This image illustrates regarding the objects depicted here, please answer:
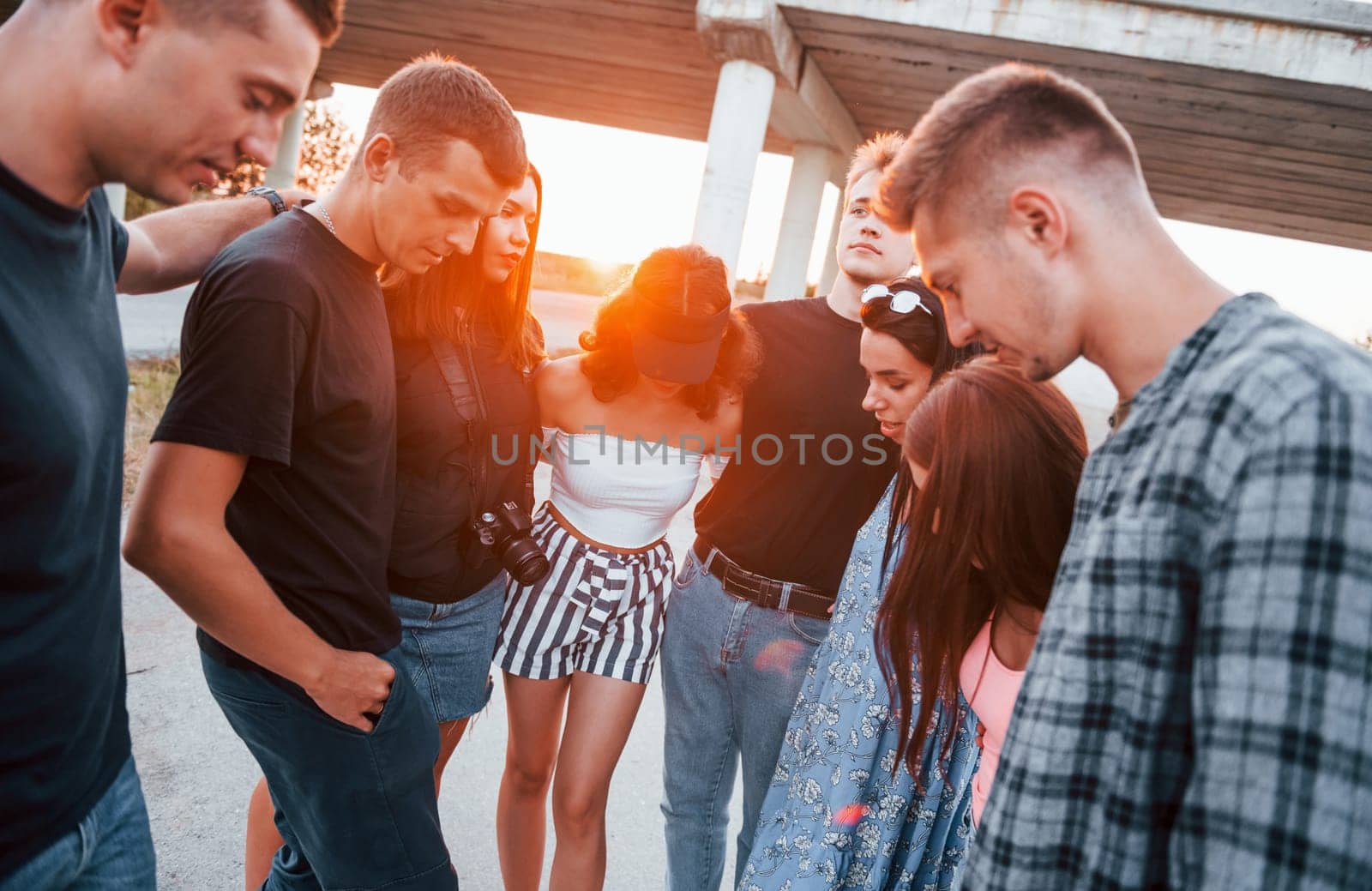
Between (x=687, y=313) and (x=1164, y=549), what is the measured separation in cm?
167

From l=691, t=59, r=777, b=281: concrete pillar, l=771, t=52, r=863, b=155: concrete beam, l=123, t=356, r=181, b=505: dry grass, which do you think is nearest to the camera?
l=123, t=356, r=181, b=505: dry grass

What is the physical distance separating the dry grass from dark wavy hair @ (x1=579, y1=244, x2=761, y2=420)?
3.83 metres

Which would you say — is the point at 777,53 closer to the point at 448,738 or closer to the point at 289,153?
the point at 448,738

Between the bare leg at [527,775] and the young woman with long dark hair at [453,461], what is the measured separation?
0.14 meters

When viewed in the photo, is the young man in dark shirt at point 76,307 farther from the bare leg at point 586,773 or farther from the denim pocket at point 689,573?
the denim pocket at point 689,573

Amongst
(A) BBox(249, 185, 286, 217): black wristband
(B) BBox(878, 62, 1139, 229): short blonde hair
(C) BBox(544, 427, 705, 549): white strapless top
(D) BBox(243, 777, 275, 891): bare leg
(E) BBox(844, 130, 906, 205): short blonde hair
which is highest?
(E) BBox(844, 130, 906, 205): short blonde hair

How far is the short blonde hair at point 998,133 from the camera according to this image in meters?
1.10

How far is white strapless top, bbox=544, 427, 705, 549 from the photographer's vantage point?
2453 millimetres

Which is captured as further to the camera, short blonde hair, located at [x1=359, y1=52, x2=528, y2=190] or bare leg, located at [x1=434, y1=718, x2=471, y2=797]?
bare leg, located at [x1=434, y1=718, x2=471, y2=797]

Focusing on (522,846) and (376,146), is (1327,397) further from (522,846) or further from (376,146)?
(522,846)

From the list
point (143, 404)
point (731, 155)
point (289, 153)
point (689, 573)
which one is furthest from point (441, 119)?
point (289, 153)

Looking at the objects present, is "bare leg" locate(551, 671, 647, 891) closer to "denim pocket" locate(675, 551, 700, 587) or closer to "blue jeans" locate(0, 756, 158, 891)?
"denim pocket" locate(675, 551, 700, 587)

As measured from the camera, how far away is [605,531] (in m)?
2.45

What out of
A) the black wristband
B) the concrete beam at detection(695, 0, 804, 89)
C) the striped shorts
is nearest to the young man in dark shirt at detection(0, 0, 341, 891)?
the black wristband
